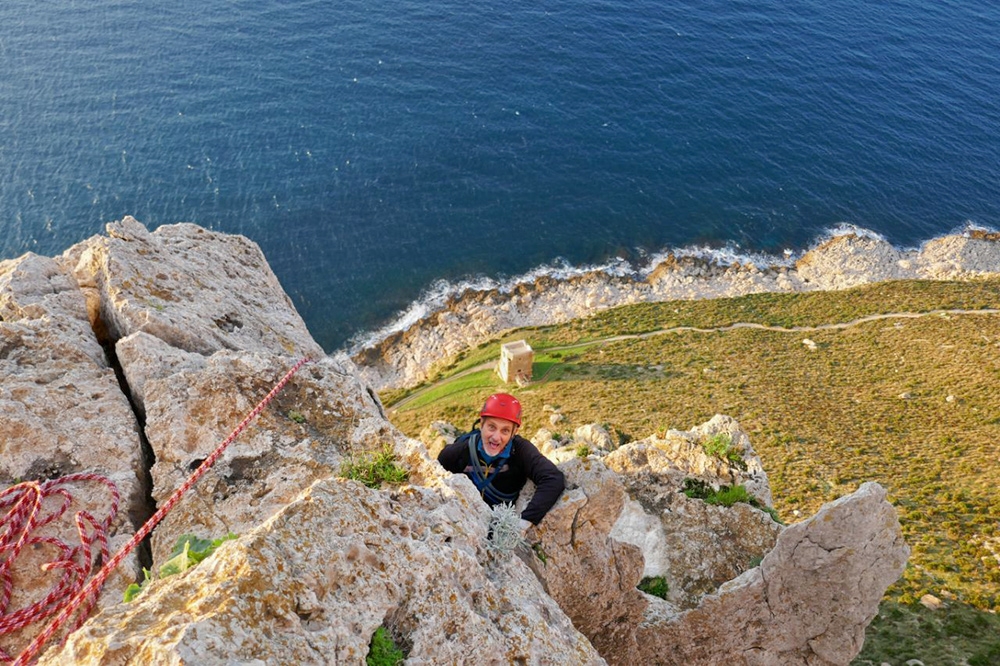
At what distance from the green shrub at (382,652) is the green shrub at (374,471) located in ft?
9.64

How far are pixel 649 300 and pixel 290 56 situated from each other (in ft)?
220

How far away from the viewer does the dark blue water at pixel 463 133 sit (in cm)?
7494

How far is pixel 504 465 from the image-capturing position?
12836 millimetres

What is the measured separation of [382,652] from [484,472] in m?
5.05

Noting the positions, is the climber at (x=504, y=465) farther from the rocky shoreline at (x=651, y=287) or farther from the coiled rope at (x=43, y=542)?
the rocky shoreline at (x=651, y=287)

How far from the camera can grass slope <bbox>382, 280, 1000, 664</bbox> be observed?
26609 mm

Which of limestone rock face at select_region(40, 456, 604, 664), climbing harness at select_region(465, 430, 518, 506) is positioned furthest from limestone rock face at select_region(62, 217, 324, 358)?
limestone rock face at select_region(40, 456, 604, 664)

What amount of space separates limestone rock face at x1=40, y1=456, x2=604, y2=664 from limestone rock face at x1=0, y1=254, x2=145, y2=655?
3.08 meters

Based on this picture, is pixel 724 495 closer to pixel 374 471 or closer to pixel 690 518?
pixel 690 518

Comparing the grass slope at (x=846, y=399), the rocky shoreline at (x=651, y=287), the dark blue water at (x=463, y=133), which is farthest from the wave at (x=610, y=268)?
the grass slope at (x=846, y=399)

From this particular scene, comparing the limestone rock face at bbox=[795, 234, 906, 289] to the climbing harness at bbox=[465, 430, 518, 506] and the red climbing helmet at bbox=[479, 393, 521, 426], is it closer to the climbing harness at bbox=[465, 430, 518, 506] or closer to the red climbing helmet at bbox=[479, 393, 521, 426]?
the climbing harness at bbox=[465, 430, 518, 506]

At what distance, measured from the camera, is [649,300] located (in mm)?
73188

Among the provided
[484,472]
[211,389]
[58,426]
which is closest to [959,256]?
[484,472]

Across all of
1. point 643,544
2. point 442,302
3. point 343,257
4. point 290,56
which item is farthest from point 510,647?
point 290,56
